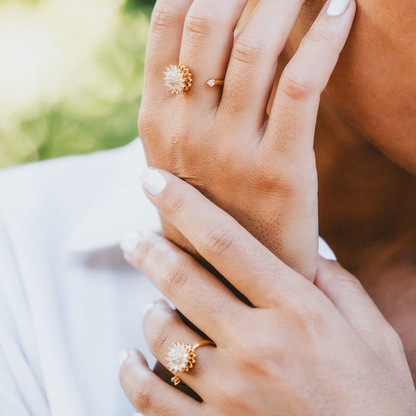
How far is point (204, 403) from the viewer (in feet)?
2.74

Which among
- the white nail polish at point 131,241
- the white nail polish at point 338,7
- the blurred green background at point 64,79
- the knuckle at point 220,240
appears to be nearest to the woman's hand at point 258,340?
the knuckle at point 220,240

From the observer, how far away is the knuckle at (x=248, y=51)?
0.82 metres

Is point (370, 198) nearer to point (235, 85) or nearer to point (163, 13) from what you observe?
point (235, 85)

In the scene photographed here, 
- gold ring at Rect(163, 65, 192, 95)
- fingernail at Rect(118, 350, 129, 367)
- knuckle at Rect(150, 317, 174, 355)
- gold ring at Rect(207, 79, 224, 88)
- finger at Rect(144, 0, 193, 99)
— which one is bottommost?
knuckle at Rect(150, 317, 174, 355)

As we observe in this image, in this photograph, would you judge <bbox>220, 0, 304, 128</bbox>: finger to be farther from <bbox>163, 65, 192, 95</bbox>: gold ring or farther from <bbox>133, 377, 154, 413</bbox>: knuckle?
<bbox>133, 377, 154, 413</bbox>: knuckle

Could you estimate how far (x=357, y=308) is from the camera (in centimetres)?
92

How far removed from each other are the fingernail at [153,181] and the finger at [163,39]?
0.60ft

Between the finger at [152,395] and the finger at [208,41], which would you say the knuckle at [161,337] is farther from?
the finger at [208,41]

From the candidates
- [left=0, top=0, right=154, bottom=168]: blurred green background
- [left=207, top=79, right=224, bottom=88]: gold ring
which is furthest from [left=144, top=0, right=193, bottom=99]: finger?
[left=0, top=0, right=154, bottom=168]: blurred green background

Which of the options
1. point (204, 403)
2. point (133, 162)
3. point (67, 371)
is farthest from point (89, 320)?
point (133, 162)

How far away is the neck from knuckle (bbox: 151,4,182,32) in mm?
498

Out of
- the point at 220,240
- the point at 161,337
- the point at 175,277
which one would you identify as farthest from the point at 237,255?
the point at 161,337

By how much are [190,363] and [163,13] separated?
0.70 meters

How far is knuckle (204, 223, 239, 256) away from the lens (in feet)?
2.68
